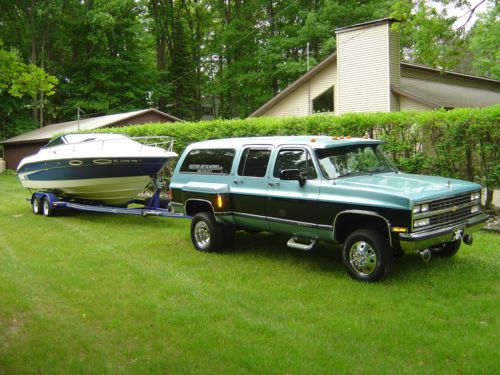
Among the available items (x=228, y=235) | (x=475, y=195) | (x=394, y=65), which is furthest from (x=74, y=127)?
(x=475, y=195)

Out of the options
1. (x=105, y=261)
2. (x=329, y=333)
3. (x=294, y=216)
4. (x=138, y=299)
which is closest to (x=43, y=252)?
(x=105, y=261)

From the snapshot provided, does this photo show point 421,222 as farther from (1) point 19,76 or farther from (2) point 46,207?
(2) point 46,207

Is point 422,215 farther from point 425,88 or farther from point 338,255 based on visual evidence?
point 425,88

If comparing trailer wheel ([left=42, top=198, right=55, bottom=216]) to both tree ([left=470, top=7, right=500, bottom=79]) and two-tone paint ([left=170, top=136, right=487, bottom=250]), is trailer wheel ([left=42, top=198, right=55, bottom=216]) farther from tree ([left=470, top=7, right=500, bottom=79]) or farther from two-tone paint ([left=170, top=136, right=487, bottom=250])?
tree ([left=470, top=7, right=500, bottom=79])

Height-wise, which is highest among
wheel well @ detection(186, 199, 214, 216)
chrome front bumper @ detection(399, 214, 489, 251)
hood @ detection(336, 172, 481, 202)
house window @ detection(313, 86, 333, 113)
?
house window @ detection(313, 86, 333, 113)

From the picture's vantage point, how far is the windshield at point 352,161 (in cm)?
757

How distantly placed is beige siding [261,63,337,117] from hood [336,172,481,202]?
55.8ft

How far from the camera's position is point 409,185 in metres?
6.91

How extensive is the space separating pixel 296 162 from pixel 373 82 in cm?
1507

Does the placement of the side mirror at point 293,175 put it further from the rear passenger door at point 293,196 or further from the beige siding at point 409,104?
the beige siding at point 409,104

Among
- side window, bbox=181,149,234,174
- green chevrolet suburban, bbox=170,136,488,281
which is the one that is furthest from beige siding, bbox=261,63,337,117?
green chevrolet suburban, bbox=170,136,488,281

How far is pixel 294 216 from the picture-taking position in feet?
→ 25.3

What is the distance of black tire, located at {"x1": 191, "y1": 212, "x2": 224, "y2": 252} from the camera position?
8984 mm

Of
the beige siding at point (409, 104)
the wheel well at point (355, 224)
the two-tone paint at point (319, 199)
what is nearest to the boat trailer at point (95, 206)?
the two-tone paint at point (319, 199)
